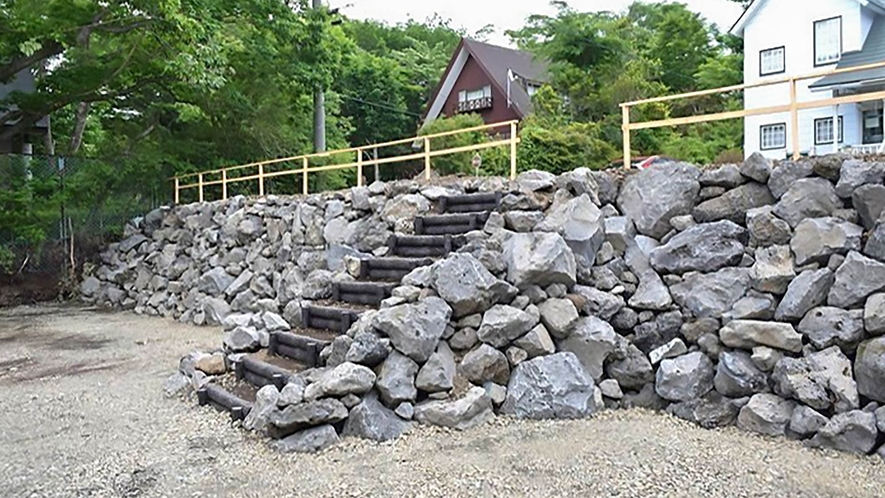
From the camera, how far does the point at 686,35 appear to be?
2033 centimetres

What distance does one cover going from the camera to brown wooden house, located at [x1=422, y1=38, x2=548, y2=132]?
21.1m

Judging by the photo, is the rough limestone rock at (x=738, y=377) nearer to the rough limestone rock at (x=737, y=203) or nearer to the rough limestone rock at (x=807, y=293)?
the rough limestone rock at (x=807, y=293)

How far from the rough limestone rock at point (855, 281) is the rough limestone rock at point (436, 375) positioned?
2.74m

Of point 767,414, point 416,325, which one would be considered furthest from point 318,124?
point 767,414

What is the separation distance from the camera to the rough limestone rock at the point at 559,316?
17.1 ft

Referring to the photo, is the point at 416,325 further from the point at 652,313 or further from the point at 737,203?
the point at 737,203

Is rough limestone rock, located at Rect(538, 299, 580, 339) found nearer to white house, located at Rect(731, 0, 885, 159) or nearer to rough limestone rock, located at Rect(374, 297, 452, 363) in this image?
rough limestone rock, located at Rect(374, 297, 452, 363)

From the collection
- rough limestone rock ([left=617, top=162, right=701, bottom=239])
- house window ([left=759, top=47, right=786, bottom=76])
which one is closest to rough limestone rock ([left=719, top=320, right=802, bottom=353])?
rough limestone rock ([left=617, top=162, right=701, bottom=239])

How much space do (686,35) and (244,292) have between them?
16.6 metres

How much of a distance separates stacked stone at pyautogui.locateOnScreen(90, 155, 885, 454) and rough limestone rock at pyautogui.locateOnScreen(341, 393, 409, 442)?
13 millimetres

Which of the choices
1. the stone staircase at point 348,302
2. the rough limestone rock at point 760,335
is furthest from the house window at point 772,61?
the rough limestone rock at point 760,335

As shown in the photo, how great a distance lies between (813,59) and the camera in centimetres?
1498

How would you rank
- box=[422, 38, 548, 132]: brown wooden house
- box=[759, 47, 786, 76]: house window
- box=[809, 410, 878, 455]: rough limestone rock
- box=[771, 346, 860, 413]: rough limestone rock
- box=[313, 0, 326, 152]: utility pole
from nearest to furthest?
box=[809, 410, 878, 455]: rough limestone rock < box=[771, 346, 860, 413]: rough limestone rock < box=[313, 0, 326, 152]: utility pole < box=[759, 47, 786, 76]: house window < box=[422, 38, 548, 132]: brown wooden house

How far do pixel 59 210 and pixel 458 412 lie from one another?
441 inches
